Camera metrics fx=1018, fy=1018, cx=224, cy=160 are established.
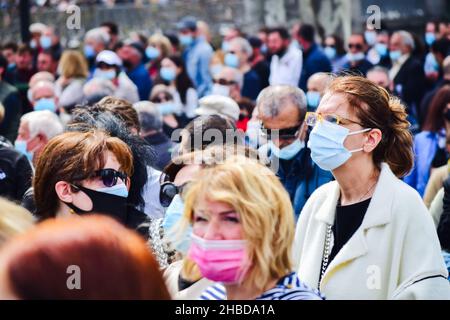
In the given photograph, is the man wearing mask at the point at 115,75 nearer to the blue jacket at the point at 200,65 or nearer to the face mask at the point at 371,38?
the blue jacket at the point at 200,65

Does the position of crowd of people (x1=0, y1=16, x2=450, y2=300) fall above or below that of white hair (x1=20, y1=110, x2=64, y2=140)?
above

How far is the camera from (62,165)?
4.79m

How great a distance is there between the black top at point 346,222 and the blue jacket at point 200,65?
9.68 m

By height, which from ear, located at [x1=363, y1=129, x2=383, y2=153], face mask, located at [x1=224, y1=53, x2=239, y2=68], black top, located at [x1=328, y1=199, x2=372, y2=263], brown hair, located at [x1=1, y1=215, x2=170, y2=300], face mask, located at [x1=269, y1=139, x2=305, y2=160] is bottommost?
face mask, located at [x1=224, y1=53, x2=239, y2=68]

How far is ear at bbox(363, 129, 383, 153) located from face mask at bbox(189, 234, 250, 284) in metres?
1.48

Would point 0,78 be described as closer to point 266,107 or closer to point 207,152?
point 266,107

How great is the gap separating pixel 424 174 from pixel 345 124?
3837 millimetres

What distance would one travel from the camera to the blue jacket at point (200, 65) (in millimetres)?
14406

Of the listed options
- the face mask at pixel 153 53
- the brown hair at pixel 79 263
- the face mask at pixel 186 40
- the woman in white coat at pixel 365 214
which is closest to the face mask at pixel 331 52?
the face mask at pixel 186 40

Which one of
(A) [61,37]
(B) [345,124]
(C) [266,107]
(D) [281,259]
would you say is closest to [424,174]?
(C) [266,107]

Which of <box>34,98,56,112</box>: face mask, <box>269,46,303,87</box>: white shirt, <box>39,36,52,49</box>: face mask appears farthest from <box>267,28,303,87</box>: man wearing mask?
<box>39,36,52,49</box>: face mask

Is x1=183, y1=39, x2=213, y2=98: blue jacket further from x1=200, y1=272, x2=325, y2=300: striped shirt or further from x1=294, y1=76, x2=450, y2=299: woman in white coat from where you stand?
x1=200, y1=272, x2=325, y2=300: striped shirt

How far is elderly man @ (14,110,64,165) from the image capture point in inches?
308

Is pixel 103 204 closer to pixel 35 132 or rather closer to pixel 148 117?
pixel 35 132
